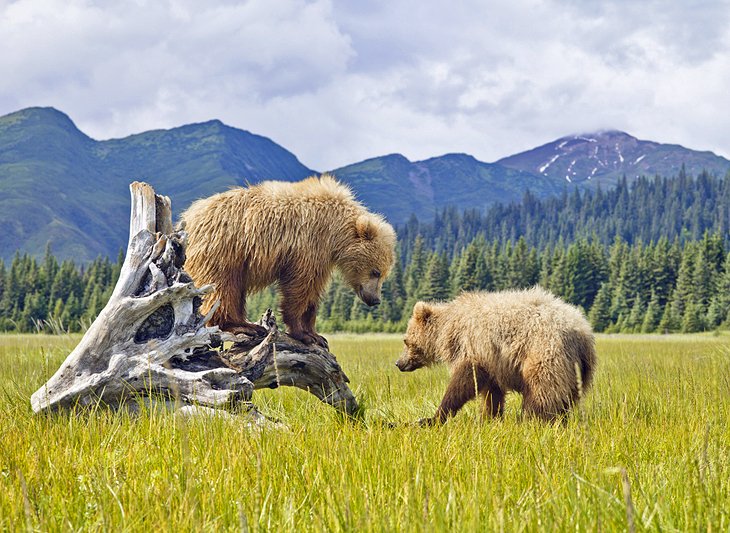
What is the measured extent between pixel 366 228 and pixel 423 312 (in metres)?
1.36

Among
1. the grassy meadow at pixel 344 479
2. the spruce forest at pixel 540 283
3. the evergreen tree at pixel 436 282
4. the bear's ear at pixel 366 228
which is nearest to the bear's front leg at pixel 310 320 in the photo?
the bear's ear at pixel 366 228

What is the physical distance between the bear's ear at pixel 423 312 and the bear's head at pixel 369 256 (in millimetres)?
523

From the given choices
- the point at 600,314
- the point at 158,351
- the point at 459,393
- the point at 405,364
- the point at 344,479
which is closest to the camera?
the point at 344,479

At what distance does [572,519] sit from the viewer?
2.64m

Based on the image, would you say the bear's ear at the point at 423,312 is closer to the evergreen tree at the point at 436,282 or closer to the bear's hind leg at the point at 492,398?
the bear's hind leg at the point at 492,398

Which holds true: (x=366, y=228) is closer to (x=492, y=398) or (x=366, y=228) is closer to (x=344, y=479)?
(x=492, y=398)

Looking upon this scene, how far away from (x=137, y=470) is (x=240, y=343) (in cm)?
273

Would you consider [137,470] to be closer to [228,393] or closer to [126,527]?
[126,527]

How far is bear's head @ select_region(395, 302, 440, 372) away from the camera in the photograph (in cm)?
791

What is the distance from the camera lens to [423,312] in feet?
26.0

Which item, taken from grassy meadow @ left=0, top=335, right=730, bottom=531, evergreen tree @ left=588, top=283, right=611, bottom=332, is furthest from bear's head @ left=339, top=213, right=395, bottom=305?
evergreen tree @ left=588, top=283, right=611, bottom=332

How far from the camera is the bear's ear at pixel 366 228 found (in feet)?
23.7

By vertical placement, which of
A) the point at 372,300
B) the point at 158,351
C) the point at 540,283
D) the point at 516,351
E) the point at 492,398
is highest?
the point at 540,283

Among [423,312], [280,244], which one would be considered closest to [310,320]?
[280,244]
